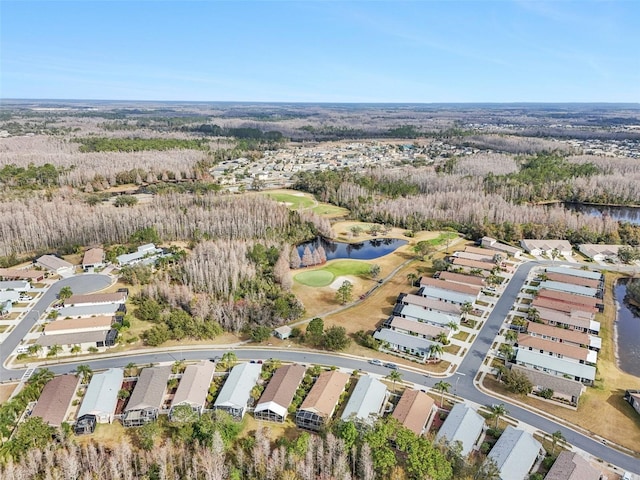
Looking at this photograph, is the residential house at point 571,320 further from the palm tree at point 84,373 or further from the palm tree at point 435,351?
the palm tree at point 84,373

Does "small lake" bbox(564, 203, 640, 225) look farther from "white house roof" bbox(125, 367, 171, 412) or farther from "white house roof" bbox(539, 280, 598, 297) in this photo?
"white house roof" bbox(125, 367, 171, 412)

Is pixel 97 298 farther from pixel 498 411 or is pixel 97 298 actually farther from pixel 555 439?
pixel 555 439

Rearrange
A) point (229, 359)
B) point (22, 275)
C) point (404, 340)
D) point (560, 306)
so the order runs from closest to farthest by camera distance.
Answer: point (229, 359), point (404, 340), point (560, 306), point (22, 275)

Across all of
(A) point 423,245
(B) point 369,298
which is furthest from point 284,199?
(B) point 369,298

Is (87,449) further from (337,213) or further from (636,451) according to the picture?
(337,213)

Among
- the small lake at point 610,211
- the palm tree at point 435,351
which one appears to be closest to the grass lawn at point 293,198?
the palm tree at point 435,351

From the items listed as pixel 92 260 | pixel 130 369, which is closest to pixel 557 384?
pixel 130 369
